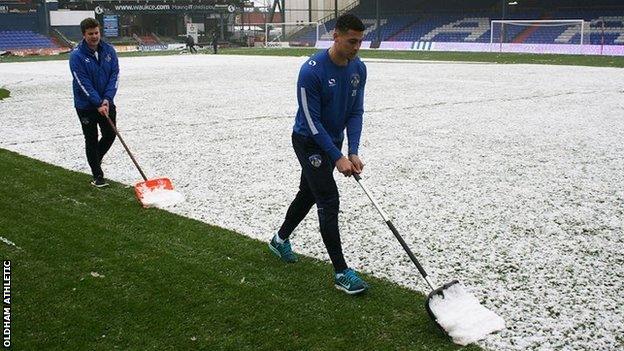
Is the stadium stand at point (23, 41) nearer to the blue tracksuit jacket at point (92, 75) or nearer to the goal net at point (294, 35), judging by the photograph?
the goal net at point (294, 35)

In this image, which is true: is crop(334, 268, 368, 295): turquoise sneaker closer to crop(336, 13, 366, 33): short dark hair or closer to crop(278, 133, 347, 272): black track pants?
crop(278, 133, 347, 272): black track pants

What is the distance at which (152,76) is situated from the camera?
A: 82.8ft

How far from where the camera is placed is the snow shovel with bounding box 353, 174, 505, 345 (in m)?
3.79

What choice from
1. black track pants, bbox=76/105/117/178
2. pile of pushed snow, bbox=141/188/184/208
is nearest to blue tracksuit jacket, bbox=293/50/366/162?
pile of pushed snow, bbox=141/188/184/208

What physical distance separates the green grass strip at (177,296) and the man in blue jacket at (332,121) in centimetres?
40

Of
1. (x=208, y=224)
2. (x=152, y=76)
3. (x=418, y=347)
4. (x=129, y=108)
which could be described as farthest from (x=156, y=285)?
(x=152, y=76)

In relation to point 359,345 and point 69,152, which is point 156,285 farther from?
point 69,152

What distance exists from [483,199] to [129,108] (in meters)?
10.4

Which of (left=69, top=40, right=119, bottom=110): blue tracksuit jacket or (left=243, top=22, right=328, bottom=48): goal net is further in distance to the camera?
(left=243, top=22, right=328, bottom=48): goal net

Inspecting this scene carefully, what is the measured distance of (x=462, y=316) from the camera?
153 inches

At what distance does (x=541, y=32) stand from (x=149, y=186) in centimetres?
4239

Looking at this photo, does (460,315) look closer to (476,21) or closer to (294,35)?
(476,21)

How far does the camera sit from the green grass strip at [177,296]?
3781 mm

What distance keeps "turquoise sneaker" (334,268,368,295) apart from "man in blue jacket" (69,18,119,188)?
3991 mm
